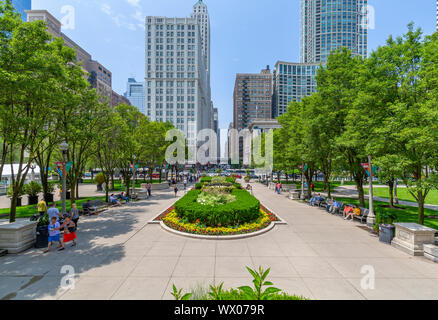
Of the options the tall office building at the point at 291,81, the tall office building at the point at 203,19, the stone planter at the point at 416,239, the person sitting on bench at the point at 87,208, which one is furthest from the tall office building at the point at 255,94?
the stone planter at the point at 416,239

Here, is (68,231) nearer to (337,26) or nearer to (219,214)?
(219,214)

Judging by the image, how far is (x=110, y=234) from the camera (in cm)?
1177

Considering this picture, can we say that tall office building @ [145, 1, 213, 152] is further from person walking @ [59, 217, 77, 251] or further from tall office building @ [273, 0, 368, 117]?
person walking @ [59, 217, 77, 251]

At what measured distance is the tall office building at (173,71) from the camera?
99.2 metres

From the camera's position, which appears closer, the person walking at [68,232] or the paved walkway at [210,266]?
the paved walkway at [210,266]

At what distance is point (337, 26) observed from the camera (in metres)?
163

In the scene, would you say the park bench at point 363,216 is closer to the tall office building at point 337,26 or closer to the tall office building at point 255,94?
the tall office building at point 255,94

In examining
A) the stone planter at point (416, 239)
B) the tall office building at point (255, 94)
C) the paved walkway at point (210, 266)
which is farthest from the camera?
the tall office building at point (255, 94)

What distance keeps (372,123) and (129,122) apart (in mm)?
25015

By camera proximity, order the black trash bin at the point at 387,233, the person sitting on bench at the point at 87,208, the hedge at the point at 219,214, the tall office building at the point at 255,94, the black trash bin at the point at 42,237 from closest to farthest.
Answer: the black trash bin at the point at 42,237
the black trash bin at the point at 387,233
the hedge at the point at 219,214
the person sitting on bench at the point at 87,208
the tall office building at the point at 255,94

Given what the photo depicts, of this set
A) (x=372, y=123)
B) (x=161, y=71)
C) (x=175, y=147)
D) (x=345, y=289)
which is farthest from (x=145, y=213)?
(x=161, y=71)

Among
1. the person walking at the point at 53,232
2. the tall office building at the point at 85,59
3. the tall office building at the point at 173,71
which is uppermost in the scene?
the tall office building at the point at 85,59

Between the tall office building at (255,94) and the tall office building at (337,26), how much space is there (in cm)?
4198
